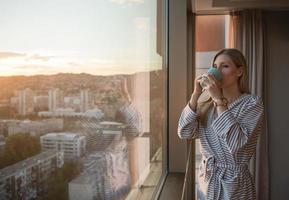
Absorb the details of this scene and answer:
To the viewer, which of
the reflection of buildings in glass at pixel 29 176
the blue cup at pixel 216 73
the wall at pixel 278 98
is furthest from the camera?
the wall at pixel 278 98

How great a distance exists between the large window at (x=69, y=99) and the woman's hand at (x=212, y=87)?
0.32 m

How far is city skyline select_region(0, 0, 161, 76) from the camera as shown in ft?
1.68

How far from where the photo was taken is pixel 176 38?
8.43ft

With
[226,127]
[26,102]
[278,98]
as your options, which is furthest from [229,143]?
[278,98]

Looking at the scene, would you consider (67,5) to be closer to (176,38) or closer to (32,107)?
(32,107)

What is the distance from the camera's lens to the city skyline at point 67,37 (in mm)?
513

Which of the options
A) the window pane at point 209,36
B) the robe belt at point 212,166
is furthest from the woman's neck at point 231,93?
the window pane at point 209,36

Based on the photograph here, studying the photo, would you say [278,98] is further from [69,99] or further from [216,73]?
[69,99]

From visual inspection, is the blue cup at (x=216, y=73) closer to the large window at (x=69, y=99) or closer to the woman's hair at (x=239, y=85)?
the woman's hair at (x=239, y=85)

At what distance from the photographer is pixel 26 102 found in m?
0.54

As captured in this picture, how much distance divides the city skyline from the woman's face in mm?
373

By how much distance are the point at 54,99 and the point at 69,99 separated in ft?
0.28

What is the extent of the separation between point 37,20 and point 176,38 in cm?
205

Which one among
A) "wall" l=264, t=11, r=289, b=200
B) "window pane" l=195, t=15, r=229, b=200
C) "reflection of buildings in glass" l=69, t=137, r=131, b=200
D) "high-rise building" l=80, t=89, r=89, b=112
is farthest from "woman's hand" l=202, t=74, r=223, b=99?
"wall" l=264, t=11, r=289, b=200
